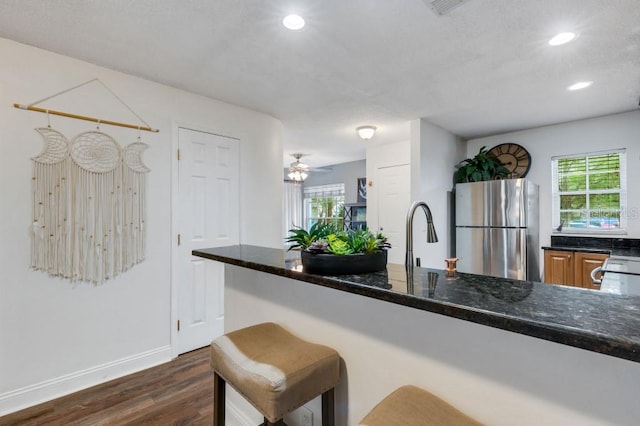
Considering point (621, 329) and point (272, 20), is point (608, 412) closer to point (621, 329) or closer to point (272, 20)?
point (621, 329)

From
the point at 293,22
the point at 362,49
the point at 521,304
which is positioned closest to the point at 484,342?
the point at 521,304

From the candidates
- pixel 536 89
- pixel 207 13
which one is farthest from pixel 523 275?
pixel 207 13

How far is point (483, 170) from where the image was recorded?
3.98 meters

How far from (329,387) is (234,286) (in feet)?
3.06

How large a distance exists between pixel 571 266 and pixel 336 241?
3.41 metres

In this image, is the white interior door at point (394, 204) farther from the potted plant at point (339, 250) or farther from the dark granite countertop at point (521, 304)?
the dark granite countertop at point (521, 304)

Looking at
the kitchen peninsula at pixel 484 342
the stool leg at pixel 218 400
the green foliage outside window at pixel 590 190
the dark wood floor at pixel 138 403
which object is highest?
the green foliage outside window at pixel 590 190

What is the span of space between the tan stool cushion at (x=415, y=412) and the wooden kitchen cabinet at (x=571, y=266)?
3.17 m

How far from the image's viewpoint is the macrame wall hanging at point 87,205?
6.94 feet

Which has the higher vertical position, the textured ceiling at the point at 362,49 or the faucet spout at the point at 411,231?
the textured ceiling at the point at 362,49

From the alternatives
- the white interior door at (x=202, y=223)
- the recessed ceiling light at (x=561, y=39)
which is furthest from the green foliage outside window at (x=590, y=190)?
the white interior door at (x=202, y=223)

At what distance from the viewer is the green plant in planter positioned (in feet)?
13.0

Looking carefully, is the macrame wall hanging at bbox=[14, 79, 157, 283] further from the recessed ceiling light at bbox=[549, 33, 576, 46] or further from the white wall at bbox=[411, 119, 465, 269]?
the recessed ceiling light at bbox=[549, 33, 576, 46]

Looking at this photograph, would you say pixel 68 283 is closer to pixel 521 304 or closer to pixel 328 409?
pixel 328 409
